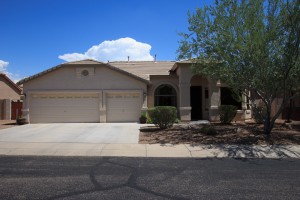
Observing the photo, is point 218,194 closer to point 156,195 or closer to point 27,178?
point 156,195

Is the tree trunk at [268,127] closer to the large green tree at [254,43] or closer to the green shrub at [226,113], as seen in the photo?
the large green tree at [254,43]

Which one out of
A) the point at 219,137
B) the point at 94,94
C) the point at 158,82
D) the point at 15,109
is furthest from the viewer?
the point at 15,109

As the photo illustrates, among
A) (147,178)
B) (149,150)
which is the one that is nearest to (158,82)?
(149,150)

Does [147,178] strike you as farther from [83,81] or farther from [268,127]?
[83,81]

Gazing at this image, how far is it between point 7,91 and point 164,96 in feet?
53.6

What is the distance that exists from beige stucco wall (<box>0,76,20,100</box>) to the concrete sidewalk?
60.2 feet

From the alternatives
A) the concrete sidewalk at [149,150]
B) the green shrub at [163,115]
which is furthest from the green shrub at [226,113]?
the concrete sidewalk at [149,150]

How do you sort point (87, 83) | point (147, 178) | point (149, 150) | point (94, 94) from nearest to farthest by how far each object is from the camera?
point (147, 178) < point (149, 150) < point (87, 83) < point (94, 94)

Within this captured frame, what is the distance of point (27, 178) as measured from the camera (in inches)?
290

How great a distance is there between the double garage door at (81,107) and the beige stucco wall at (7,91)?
9465 millimetres

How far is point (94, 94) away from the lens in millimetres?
21969

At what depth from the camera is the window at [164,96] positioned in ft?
75.6

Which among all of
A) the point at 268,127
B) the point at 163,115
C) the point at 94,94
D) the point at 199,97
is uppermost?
the point at 94,94

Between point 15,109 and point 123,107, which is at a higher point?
point 123,107
